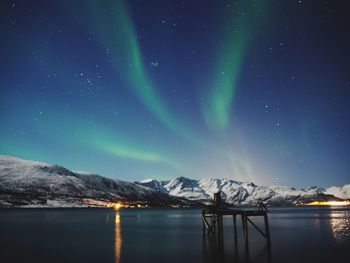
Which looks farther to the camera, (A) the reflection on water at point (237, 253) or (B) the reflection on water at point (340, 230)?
(B) the reflection on water at point (340, 230)

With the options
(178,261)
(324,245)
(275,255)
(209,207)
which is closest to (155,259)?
(178,261)

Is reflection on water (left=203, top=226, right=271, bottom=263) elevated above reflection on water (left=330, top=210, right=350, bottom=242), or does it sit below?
below

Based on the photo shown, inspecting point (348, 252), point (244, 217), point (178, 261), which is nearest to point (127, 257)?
point (178, 261)

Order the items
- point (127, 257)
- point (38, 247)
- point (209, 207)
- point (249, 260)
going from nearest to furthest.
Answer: point (249, 260), point (127, 257), point (38, 247), point (209, 207)

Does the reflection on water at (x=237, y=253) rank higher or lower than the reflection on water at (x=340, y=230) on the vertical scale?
lower

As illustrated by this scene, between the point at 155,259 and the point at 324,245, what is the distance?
94.6ft

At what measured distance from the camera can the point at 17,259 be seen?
4078 centimetres

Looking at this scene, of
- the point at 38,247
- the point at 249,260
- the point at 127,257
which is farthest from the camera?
the point at 38,247

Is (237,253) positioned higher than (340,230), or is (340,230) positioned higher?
(340,230)

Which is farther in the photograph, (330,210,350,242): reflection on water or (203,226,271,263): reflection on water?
(330,210,350,242): reflection on water

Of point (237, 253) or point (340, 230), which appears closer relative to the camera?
point (237, 253)

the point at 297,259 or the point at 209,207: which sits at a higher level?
the point at 209,207

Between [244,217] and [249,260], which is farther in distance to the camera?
[244,217]

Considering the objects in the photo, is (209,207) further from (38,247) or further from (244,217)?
(38,247)
